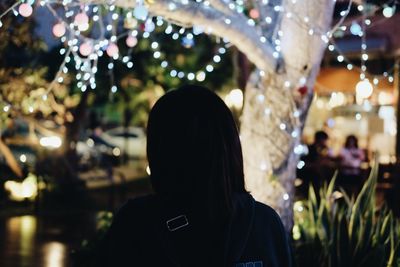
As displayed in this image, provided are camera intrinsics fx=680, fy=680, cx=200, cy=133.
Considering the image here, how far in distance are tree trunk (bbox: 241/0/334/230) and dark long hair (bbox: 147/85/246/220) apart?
342cm

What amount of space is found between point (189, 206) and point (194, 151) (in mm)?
174

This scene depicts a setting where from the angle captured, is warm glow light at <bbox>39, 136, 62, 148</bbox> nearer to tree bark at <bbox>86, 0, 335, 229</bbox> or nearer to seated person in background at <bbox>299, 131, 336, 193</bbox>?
seated person in background at <bbox>299, 131, 336, 193</bbox>

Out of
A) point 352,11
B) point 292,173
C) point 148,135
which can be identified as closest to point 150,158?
point 148,135

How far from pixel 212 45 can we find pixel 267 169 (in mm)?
13111

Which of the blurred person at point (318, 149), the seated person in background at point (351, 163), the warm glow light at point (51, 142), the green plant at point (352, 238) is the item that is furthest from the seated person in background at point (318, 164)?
the warm glow light at point (51, 142)

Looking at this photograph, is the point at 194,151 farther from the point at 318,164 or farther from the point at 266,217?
the point at 318,164

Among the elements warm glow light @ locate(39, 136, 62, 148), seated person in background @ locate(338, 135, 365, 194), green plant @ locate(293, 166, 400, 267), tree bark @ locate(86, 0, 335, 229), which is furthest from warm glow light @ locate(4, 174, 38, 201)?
tree bark @ locate(86, 0, 335, 229)

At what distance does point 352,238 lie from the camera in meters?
5.73

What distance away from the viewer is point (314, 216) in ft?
21.5

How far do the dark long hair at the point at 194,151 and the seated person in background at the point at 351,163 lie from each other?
8996 mm

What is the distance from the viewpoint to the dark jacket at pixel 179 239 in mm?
2109

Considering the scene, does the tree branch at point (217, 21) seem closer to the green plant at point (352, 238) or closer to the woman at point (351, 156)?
the green plant at point (352, 238)

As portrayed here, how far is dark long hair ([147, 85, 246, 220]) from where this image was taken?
2.12 m

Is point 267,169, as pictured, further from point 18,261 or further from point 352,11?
point 352,11
